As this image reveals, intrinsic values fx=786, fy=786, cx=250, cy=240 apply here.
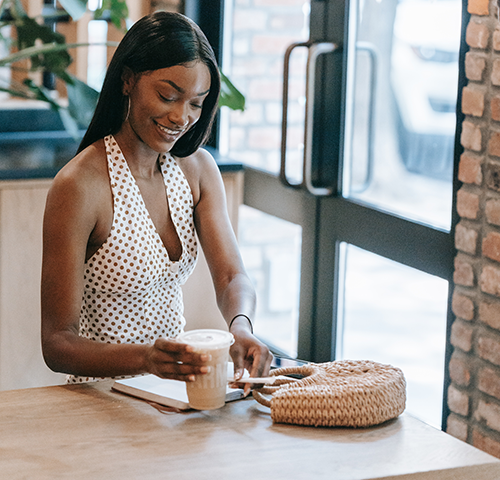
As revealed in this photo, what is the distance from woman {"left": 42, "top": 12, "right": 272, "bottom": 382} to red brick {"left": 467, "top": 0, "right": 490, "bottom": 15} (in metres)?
0.68

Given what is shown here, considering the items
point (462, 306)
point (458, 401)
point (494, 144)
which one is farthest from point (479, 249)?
point (458, 401)

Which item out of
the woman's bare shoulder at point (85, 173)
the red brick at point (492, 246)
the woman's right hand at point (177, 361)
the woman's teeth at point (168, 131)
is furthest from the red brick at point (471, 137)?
the woman's right hand at point (177, 361)

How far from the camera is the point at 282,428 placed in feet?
4.14

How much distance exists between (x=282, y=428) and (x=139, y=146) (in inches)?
29.6

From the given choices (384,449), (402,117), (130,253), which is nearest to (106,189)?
(130,253)

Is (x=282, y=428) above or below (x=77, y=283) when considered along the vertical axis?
below

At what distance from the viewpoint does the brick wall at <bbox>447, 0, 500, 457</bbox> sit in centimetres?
188

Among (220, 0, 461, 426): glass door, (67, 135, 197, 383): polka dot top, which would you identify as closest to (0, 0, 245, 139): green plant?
(220, 0, 461, 426): glass door

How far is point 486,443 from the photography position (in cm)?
196

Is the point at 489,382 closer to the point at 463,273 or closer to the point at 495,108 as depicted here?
the point at 463,273

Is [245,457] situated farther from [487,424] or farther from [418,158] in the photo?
[418,158]

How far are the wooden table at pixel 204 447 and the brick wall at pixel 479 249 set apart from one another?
0.71 m

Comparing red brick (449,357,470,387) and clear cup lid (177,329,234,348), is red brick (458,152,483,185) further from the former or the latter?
clear cup lid (177,329,234,348)

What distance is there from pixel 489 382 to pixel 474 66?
77 centimetres
